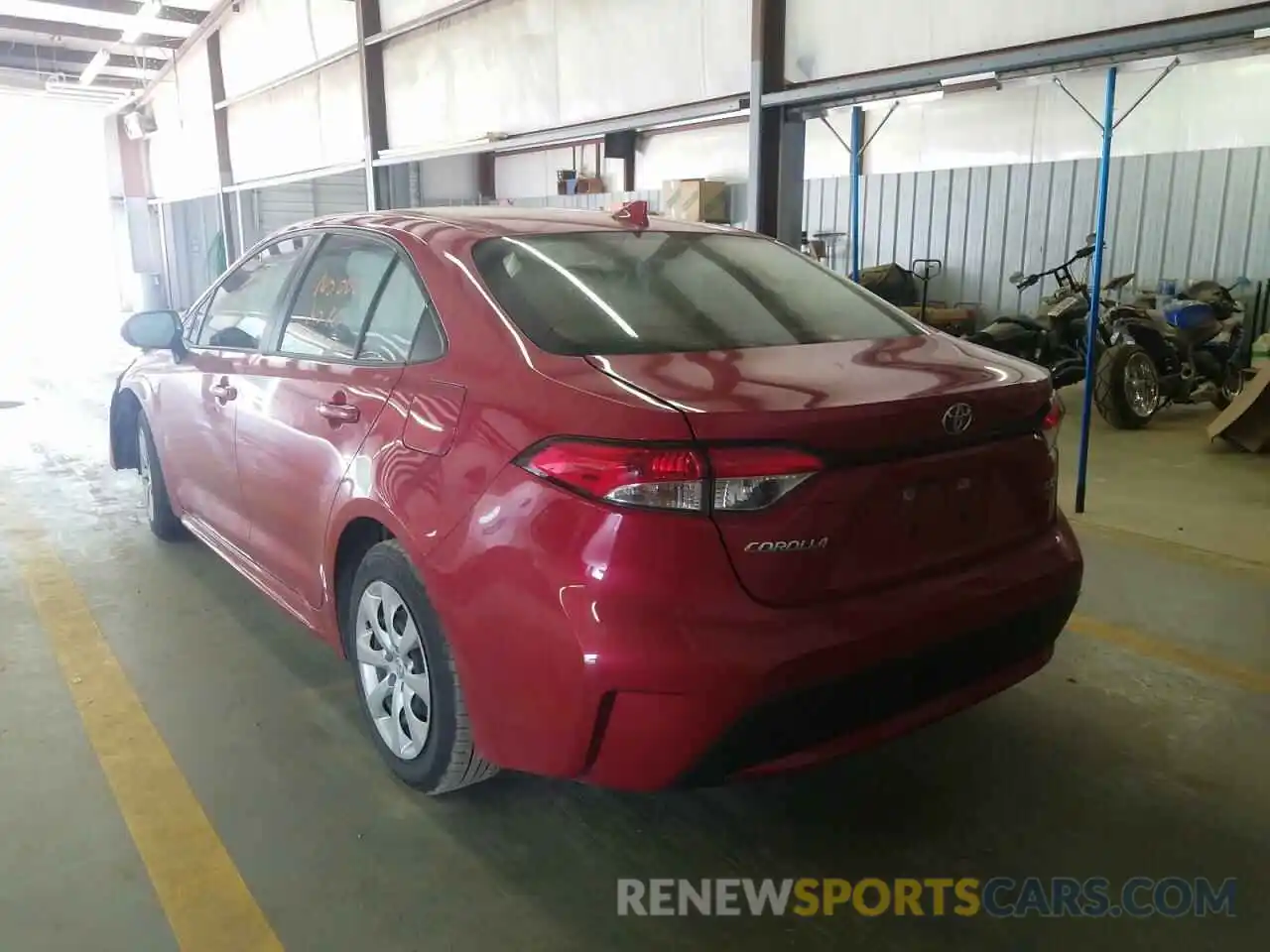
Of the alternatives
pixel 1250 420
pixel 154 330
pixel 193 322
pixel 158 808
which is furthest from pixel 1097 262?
pixel 158 808

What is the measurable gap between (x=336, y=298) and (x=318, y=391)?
0.33 meters

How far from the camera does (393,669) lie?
7.83ft

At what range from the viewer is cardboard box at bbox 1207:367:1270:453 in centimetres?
634

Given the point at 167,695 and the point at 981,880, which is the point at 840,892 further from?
the point at 167,695

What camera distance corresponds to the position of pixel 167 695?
2.95 m

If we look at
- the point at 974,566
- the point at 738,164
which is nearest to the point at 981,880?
the point at 974,566

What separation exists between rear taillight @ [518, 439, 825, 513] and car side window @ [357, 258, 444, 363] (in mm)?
658

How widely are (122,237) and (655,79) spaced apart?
47.3 feet

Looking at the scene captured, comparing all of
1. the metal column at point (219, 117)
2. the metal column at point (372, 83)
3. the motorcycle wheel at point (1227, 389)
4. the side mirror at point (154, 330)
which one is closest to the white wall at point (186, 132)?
the metal column at point (219, 117)

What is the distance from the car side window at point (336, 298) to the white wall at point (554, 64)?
3.20 meters

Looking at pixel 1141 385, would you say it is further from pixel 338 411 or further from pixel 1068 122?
pixel 338 411

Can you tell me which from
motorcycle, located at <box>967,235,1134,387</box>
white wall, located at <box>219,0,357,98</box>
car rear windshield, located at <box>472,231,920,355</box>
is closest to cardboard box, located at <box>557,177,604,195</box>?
white wall, located at <box>219,0,357,98</box>

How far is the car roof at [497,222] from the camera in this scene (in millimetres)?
2545

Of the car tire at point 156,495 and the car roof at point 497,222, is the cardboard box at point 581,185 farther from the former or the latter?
the car roof at point 497,222
